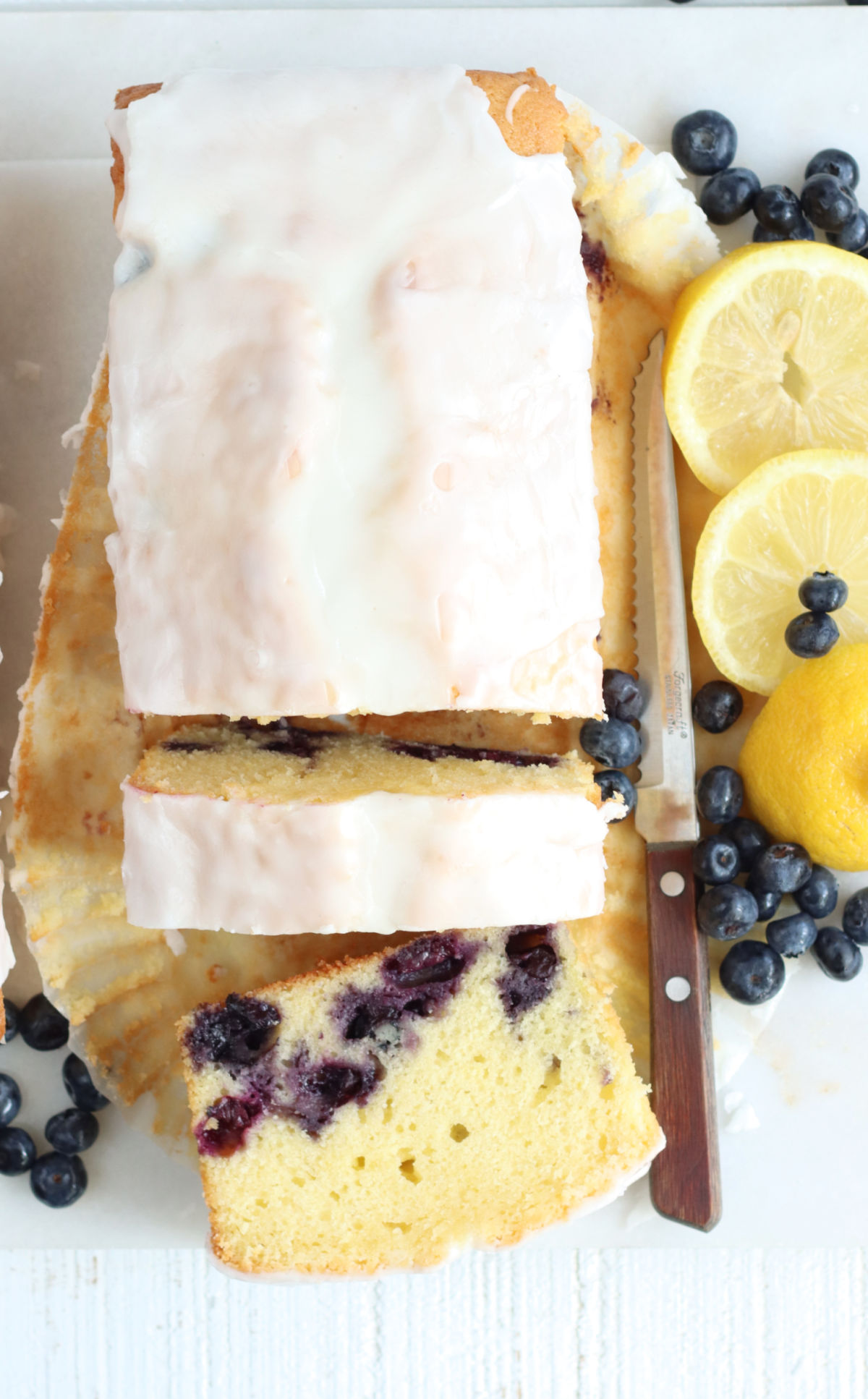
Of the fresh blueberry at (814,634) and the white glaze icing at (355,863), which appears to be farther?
the fresh blueberry at (814,634)

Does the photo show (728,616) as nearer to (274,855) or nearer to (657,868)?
(657,868)

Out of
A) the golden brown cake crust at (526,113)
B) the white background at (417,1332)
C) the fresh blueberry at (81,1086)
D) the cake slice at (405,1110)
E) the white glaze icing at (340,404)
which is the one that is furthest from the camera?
the white background at (417,1332)

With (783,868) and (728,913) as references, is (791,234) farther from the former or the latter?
(728,913)

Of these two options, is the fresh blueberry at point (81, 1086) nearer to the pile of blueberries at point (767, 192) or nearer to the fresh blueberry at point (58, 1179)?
the fresh blueberry at point (58, 1179)

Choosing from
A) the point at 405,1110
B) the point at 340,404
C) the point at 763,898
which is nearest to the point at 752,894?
the point at 763,898

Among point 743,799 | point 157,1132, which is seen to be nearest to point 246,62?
point 743,799

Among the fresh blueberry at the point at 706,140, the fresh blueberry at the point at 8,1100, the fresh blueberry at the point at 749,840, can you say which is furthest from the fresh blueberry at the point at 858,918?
the fresh blueberry at the point at 8,1100
